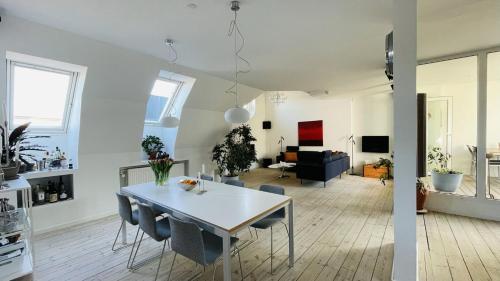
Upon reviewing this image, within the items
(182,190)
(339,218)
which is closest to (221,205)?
(182,190)

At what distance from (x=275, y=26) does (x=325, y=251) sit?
2.63 meters

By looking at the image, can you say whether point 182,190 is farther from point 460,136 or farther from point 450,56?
point 460,136

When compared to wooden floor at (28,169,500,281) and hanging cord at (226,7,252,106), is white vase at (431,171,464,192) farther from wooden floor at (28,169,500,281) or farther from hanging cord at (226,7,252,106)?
hanging cord at (226,7,252,106)

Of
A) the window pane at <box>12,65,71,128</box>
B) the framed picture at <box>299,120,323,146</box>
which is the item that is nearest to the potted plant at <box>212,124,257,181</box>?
the framed picture at <box>299,120,323,146</box>

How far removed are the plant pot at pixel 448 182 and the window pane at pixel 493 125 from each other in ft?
1.24

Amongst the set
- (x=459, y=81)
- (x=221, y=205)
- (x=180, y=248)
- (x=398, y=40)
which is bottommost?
(x=180, y=248)

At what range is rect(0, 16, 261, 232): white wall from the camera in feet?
8.63

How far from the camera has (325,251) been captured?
2.69 m

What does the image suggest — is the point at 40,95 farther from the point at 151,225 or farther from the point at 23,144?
the point at 151,225

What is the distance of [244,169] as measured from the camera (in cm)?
614

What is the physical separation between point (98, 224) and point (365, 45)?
187 inches

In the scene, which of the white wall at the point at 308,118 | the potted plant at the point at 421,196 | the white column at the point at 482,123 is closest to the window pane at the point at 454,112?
the white column at the point at 482,123

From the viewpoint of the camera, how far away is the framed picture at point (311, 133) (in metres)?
8.24

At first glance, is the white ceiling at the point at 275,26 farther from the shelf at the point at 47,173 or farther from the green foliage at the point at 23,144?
the shelf at the point at 47,173
